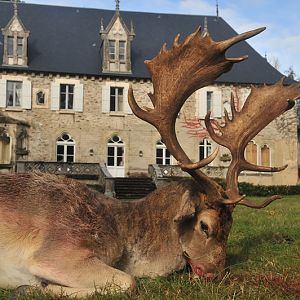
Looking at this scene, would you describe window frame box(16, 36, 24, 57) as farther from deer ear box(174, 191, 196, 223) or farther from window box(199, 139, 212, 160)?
deer ear box(174, 191, 196, 223)

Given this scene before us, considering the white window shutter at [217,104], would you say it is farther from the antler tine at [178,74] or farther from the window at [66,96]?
the antler tine at [178,74]

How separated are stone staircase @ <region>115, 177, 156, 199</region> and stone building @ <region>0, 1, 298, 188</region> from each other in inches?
76.5

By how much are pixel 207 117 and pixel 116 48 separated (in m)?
28.8

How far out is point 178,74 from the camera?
18.1 ft

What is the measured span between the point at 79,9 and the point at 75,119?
11238 millimetres

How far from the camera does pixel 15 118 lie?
3172 cm

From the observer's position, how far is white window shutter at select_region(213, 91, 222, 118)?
33750 mm

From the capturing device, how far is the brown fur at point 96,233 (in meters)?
4.34

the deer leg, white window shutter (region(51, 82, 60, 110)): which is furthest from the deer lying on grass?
white window shutter (region(51, 82, 60, 110))

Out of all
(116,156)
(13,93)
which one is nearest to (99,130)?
(116,156)

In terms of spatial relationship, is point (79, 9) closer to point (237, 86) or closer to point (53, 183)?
point (237, 86)

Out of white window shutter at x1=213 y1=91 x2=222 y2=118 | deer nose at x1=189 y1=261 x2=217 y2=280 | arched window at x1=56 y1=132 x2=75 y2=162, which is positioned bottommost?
deer nose at x1=189 y1=261 x2=217 y2=280

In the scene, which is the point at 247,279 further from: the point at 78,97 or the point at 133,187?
the point at 78,97

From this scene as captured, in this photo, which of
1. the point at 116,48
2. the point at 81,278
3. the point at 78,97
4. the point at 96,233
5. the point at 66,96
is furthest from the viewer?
the point at 116,48
